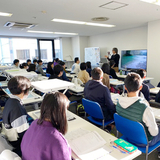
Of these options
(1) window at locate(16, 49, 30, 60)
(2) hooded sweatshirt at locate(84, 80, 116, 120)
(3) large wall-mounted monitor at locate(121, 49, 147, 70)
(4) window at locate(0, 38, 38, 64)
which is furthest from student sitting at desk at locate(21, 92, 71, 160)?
(1) window at locate(16, 49, 30, 60)

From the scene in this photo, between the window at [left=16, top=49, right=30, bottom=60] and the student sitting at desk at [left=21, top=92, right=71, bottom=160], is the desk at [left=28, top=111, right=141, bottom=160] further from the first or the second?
the window at [left=16, top=49, right=30, bottom=60]

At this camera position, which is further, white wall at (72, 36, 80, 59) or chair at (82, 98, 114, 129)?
white wall at (72, 36, 80, 59)

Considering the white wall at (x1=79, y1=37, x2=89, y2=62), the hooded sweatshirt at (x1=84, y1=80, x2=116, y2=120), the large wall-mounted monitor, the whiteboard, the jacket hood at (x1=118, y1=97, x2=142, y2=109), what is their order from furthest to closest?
the white wall at (x1=79, y1=37, x2=89, y2=62)
the whiteboard
the large wall-mounted monitor
the hooded sweatshirt at (x1=84, y1=80, x2=116, y2=120)
the jacket hood at (x1=118, y1=97, x2=142, y2=109)

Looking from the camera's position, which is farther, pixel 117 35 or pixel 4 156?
pixel 117 35

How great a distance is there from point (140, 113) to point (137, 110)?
4 cm

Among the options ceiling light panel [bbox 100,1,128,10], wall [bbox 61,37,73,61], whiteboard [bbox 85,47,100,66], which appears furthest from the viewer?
wall [bbox 61,37,73,61]

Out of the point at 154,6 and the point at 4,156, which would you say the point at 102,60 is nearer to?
the point at 154,6

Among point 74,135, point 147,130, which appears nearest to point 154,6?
point 147,130

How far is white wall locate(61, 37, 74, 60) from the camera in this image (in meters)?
9.58

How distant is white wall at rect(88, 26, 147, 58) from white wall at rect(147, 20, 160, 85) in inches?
34.9

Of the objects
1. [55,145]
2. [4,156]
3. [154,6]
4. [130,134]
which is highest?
[154,6]

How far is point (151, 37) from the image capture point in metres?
5.43

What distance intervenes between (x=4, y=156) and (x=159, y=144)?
5.22 ft

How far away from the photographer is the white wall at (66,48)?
9.58 metres
